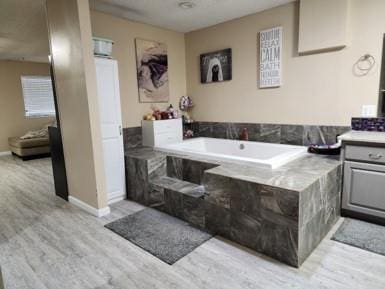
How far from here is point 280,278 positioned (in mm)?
1708

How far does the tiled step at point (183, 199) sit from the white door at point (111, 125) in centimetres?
54

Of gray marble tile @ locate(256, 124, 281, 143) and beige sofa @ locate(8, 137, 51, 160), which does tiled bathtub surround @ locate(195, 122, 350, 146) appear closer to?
gray marble tile @ locate(256, 124, 281, 143)

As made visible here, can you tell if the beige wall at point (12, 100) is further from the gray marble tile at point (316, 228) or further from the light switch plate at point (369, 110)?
the light switch plate at point (369, 110)

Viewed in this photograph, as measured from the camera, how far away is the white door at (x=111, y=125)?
2895mm

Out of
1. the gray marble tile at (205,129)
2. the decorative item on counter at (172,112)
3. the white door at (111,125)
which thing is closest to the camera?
the white door at (111,125)

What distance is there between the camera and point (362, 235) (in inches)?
85.2

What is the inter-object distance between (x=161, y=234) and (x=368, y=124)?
245 cm

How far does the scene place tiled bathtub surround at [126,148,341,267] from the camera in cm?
179

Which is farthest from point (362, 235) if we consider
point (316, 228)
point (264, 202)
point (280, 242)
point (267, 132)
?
point (267, 132)

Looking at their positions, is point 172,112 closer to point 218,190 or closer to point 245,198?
point 218,190

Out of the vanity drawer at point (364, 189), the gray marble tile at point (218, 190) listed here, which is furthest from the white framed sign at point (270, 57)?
the gray marble tile at point (218, 190)

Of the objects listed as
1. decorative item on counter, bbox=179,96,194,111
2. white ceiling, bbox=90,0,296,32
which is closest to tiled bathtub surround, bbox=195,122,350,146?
decorative item on counter, bbox=179,96,194,111

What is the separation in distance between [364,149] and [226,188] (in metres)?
1.34

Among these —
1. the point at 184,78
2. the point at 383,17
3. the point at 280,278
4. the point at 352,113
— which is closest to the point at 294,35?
the point at 383,17
